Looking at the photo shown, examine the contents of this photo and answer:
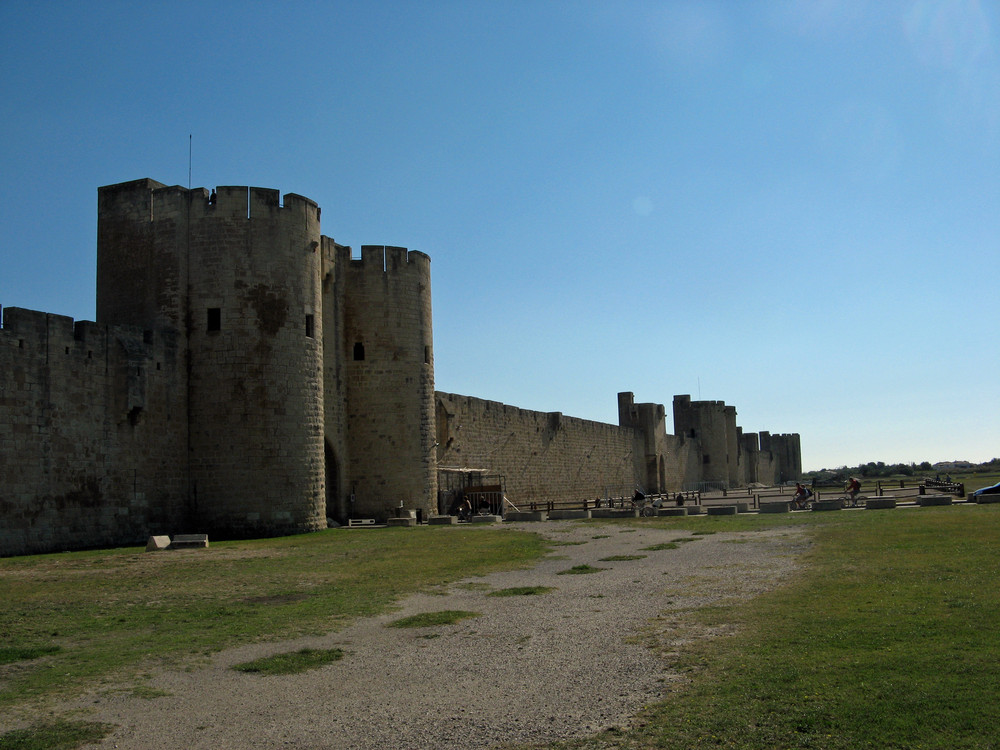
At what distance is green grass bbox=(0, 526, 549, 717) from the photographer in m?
7.20

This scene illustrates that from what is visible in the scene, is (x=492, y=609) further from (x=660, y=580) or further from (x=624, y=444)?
(x=624, y=444)

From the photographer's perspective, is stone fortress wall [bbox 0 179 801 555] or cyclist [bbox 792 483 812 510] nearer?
stone fortress wall [bbox 0 179 801 555]

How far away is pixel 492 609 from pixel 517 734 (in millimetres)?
4291

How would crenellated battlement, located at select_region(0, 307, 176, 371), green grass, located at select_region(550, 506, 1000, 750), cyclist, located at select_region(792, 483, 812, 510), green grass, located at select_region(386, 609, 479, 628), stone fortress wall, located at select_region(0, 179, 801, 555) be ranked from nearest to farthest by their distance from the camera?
green grass, located at select_region(550, 506, 1000, 750) < green grass, located at select_region(386, 609, 479, 628) < crenellated battlement, located at select_region(0, 307, 176, 371) < stone fortress wall, located at select_region(0, 179, 801, 555) < cyclist, located at select_region(792, 483, 812, 510)

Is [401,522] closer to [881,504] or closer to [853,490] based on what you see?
[881,504]

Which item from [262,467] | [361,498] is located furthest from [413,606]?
[361,498]

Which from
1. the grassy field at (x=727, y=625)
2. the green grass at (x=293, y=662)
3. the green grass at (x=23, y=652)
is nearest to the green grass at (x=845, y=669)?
the grassy field at (x=727, y=625)

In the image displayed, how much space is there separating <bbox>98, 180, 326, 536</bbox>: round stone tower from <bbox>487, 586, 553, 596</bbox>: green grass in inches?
428

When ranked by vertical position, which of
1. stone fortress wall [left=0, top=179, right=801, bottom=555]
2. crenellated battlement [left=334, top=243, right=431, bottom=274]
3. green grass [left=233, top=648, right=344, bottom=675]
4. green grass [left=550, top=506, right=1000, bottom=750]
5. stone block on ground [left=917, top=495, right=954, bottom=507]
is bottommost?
green grass [left=233, top=648, right=344, bottom=675]

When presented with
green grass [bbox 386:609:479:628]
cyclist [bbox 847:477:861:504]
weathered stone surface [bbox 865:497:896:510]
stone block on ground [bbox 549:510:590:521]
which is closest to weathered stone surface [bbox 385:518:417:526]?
stone block on ground [bbox 549:510:590:521]

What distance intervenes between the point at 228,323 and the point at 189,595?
1064 cm

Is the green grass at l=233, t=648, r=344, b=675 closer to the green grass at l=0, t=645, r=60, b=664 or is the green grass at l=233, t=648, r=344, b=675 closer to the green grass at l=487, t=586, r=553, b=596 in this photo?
the green grass at l=0, t=645, r=60, b=664

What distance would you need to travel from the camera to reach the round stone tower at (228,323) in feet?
65.8

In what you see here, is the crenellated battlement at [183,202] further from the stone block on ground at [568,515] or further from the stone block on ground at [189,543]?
the stone block on ground at [568,515]
